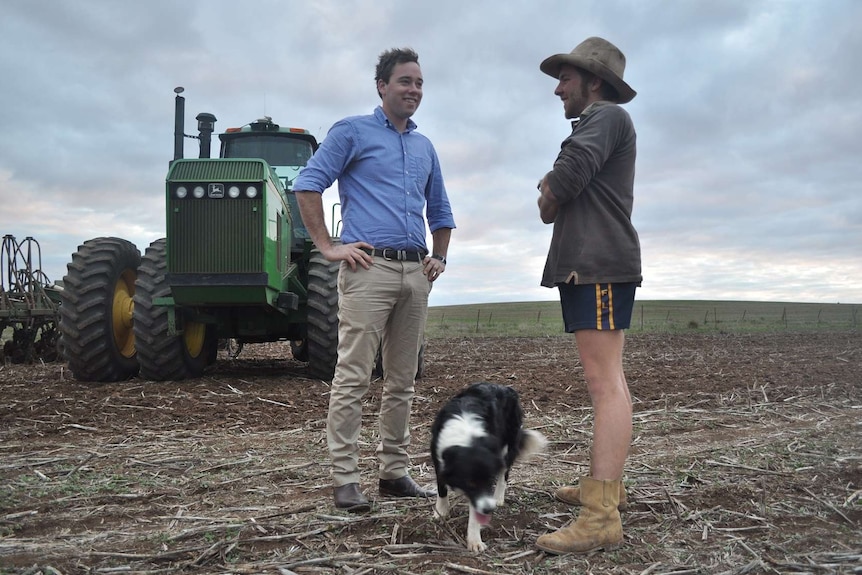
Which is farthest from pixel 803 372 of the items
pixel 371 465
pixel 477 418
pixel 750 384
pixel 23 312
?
pixel 23 312

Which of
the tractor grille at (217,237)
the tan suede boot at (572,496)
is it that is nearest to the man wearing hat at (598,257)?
the tan suede boot at (572,496)

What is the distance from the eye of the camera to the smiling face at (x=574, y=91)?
3.33 metres

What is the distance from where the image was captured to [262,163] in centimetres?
765

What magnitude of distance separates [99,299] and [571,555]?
22.4 ft

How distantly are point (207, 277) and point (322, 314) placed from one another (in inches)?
51.8

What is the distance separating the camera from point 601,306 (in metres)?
3.14

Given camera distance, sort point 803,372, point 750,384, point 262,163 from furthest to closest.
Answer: point 803,372 → point 750,384 → point 262,163

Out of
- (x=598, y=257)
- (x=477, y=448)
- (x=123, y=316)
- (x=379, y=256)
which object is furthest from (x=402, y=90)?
(x=123, y=316)

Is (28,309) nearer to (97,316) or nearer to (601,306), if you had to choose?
(97,316)

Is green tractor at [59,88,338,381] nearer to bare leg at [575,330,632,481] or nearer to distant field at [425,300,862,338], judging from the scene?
bare leg at [575,330,632,481]

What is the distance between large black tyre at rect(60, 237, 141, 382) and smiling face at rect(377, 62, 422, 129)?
5.64 meters

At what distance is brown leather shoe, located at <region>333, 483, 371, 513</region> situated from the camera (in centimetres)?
360

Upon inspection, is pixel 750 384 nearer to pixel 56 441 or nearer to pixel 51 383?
pixel 56 441

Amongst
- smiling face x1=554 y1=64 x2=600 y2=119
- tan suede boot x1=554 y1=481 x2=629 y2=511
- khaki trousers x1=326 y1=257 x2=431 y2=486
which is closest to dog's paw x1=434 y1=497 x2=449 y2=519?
khaki trousers x1=326 y1=257 x2=431 y2=486
